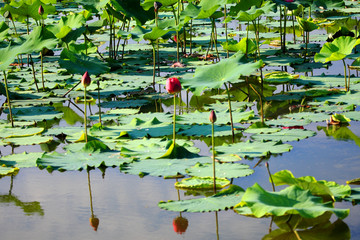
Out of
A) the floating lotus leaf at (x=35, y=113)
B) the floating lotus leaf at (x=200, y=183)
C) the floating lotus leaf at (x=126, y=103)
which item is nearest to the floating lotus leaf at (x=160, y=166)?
the floating lotus leaf at (x=200, y=183)

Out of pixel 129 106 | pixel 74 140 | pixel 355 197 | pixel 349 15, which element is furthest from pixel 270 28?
pixel 355 197

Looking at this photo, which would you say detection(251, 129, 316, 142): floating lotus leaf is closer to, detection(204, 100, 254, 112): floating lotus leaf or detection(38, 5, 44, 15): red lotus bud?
detection(204, 100, 254, 112): floating lotus leaf

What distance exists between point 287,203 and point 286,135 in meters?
1.42

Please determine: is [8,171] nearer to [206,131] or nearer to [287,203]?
[206,131]

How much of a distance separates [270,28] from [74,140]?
594cm

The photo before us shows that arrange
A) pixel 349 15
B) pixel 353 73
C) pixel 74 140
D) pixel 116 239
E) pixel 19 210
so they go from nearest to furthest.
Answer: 1. pixel 116 239
2. pixel 19 210
3. pixel 74 140
4. pixel 353 73
5. pixel 349 15

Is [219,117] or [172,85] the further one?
[219,117]

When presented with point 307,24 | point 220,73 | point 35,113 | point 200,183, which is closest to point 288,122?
point 220,73

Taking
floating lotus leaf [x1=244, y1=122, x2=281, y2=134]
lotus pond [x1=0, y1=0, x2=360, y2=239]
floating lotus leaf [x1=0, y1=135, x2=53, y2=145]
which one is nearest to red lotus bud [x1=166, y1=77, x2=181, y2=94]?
lotus pond [x1=0, y1=0, x2=360, y2=239]

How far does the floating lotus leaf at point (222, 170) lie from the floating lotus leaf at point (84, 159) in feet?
1.47

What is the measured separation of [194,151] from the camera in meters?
3.14

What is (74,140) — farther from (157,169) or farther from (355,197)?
(355,197)

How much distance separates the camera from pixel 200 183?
2.59m

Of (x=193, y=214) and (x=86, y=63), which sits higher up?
(x=86, y=63)
